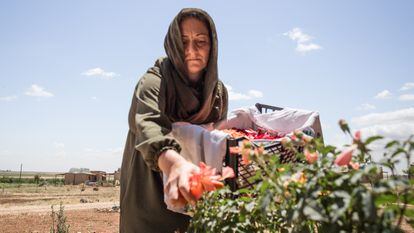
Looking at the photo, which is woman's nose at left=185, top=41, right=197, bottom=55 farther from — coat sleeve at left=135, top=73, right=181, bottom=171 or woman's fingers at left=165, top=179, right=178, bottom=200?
woman's fingers at left=165, top=179, right=178, bottom=200

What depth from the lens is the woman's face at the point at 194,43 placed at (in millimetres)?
1986

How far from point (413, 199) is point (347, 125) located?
0.73 ft

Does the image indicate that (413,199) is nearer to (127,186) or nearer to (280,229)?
(280,229)

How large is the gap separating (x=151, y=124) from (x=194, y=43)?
2.08 ft

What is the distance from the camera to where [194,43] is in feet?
6.55

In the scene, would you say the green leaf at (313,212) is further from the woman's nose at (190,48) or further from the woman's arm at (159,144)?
the woman's nose at (190,48)

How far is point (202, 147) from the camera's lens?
174 cm

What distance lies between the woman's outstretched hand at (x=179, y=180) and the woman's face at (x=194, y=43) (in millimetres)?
805

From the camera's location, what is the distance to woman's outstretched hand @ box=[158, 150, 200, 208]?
3.75 feet

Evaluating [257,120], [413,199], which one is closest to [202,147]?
[413,199]

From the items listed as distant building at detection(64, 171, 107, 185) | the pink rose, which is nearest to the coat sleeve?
the pink rose

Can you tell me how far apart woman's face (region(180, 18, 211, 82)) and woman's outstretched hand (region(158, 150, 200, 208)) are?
81 cm

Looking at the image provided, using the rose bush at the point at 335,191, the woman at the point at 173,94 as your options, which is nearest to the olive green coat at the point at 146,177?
the woman at the point at 173,94

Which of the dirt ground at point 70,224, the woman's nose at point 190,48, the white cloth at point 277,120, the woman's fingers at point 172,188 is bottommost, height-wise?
the dirt ground at point 70,224
